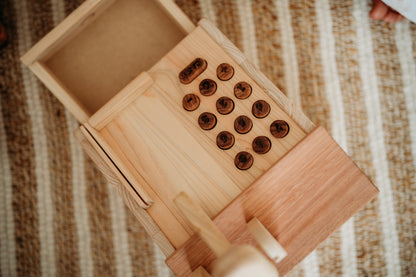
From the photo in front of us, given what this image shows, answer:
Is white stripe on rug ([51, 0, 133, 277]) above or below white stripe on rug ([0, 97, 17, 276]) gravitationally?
below

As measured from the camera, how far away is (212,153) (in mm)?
564

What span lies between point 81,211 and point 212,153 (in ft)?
1.78

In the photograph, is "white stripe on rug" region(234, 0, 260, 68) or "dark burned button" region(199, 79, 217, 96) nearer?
"dark burned button" region(199, 79, 217, 96)

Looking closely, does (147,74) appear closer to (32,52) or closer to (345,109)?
(32,52)

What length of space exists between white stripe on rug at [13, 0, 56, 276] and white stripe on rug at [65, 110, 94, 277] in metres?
0.08

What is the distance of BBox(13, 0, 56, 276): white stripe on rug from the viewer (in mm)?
905

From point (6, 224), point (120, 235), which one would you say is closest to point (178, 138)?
point (120, 235)

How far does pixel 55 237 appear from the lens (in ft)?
2.97

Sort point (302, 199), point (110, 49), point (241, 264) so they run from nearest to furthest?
point (241, 264) < point (302, 199) < point (110, 49)

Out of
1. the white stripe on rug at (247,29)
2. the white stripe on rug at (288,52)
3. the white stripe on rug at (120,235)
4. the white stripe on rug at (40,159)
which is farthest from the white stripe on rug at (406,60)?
the white stripe on rug at (40,159)

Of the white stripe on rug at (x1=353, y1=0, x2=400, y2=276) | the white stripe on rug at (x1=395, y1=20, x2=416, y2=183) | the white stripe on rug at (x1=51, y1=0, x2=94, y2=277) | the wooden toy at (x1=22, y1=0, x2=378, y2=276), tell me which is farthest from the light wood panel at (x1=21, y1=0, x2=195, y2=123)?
the white stripe on rug at (x1=395, y1=20, x2=416, y2=183)

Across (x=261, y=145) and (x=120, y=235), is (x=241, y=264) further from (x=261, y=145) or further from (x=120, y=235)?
(x=120, y=235)

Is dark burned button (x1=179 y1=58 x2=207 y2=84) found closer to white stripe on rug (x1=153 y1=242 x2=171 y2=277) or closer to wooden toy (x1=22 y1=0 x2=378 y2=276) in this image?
wooden toy (x1=22 y1=0 x2=378 y2=276)

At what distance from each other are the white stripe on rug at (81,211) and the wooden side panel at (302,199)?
20.1 inches
